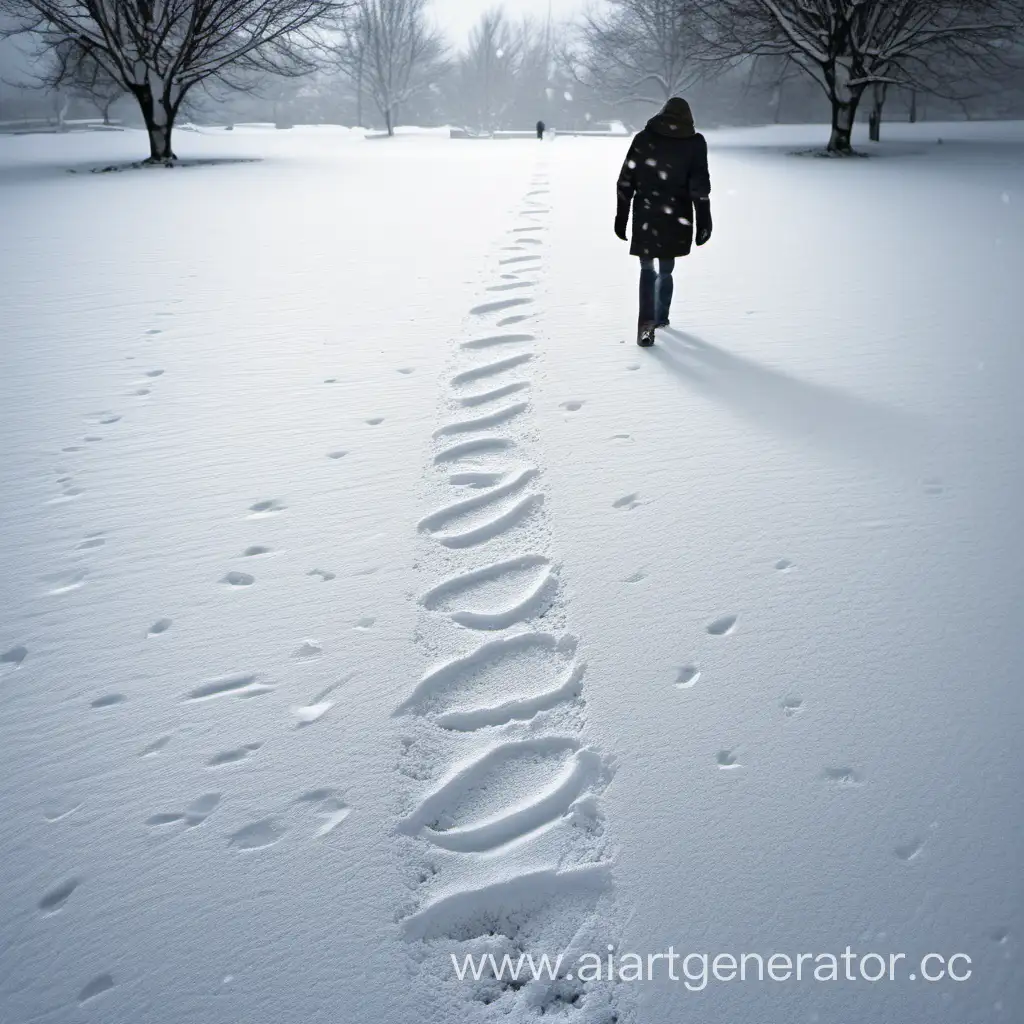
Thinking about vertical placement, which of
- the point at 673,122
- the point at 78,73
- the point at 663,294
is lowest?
the point at 663,294

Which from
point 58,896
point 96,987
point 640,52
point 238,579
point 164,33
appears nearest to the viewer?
point 96,987

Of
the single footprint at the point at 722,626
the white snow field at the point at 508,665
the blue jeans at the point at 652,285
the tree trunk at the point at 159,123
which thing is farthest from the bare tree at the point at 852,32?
the single footprint at the point at 722,626

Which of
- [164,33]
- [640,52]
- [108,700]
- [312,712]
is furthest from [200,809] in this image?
[640,52]

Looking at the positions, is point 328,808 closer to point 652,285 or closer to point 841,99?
point 652,285

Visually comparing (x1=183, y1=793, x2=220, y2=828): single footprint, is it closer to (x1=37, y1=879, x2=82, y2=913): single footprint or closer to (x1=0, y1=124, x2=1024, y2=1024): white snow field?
(x1=0, y1=124, x2=1024, y2=1024): white snow field

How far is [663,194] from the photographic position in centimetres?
458

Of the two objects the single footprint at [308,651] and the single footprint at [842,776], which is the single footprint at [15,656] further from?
the single footprint at [842,776]

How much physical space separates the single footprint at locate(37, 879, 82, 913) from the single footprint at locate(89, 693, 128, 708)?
0.57 m

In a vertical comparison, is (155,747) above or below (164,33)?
below

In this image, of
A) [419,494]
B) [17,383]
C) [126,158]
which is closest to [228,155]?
[126,158]

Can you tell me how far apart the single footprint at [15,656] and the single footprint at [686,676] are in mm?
1986

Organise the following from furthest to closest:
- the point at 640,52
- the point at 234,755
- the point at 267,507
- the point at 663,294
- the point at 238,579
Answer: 1. the point at 640,52
2. the point at 663,294
3. the point at 267,507
4. the point at 238,579
5. the point at 234,755

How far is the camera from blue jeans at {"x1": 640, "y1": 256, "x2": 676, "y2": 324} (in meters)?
4.68

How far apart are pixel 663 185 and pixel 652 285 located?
1.88 ft
